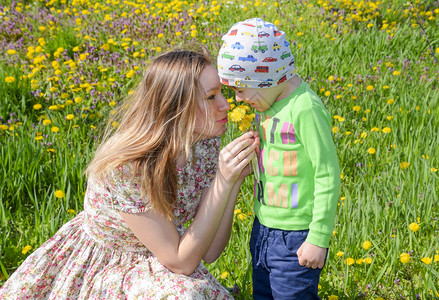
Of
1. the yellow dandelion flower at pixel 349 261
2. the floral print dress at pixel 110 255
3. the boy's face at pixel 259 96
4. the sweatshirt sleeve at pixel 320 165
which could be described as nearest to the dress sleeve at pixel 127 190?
the floral print dress at pixel 110 255

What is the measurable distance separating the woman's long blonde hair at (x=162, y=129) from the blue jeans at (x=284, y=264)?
0.42 m

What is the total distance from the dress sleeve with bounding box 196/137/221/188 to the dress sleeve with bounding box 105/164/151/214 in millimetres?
319

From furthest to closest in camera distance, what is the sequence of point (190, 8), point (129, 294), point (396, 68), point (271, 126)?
point (190, 8)
point (396, 68)
point (129, 294)
point (271, 126)

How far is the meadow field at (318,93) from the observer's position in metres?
2.39

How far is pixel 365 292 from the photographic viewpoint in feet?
7.39

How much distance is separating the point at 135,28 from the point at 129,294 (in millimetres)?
3657

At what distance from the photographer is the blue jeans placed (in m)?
1.81

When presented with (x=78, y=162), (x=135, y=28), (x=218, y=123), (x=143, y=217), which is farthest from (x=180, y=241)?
(x=135, y=28)

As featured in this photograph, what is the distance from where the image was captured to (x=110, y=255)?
7.11 feet

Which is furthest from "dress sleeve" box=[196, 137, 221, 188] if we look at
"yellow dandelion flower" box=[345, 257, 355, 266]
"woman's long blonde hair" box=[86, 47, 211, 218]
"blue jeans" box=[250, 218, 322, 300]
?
"yellow dandelion flower" box=[345, 257, 355, 266]

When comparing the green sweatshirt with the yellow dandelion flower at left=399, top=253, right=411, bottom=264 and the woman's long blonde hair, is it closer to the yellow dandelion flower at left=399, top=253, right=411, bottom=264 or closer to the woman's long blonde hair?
the woman's long blonde hair

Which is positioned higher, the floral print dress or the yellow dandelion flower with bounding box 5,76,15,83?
the yellow dandelion flower with bounding box 5,76,15,83

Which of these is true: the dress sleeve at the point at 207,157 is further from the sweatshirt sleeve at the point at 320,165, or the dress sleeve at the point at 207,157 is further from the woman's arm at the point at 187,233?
the sweatshirt sleeve at the point at 320,165

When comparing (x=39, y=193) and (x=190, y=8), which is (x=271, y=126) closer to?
(x=39, y=193)
